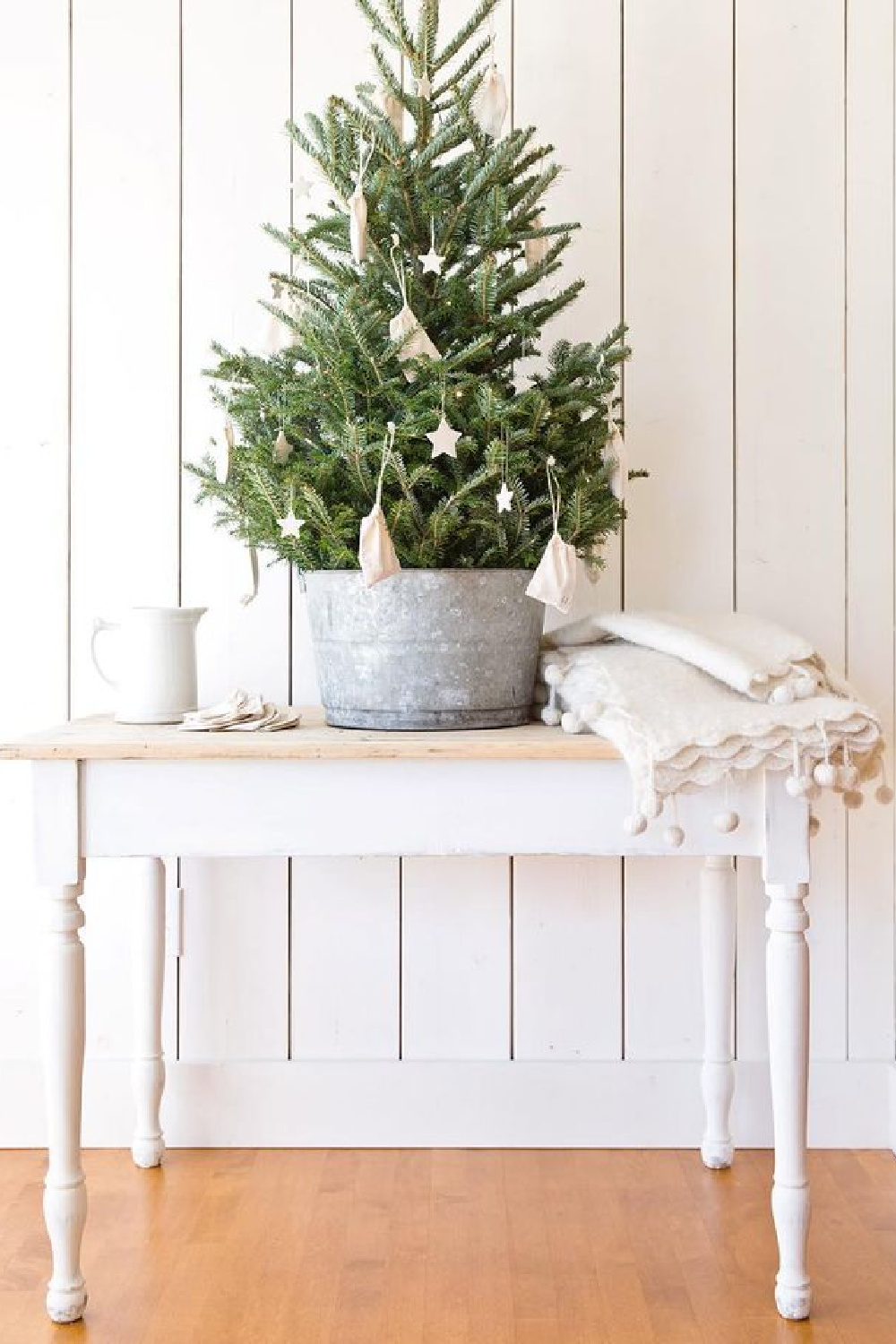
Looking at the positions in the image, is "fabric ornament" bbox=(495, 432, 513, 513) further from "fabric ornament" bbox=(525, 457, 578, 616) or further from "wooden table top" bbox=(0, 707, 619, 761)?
"wooden table top" bbox=(0, 707, 619, 761)

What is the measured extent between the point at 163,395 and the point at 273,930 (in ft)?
2.68

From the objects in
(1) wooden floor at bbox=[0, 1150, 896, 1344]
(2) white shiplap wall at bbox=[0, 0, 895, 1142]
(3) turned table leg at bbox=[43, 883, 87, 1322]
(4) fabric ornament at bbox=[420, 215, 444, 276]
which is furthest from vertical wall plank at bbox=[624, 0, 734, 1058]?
(3) turned table leg at bbox=[43, 883, 87, 1322]

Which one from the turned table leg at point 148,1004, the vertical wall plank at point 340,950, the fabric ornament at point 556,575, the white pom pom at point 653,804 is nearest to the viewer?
the white pom pom at point 653,804

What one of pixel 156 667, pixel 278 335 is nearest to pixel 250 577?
pixel 156 667

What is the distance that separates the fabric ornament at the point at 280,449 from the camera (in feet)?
5.09

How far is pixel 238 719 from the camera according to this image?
60.6 inches

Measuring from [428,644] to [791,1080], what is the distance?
0.62 m

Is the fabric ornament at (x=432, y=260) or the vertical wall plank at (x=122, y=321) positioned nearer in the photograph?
the fabric ornament at (x=432, y=260)

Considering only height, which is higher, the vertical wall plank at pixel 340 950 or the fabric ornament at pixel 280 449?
the fabric ornament at pixel 280 449

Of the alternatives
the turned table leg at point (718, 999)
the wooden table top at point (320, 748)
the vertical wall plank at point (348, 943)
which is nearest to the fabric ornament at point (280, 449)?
the wooden table top at point (320, 748)

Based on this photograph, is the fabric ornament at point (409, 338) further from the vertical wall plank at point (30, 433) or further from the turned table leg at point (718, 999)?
the turned table leg at point (718, 999)

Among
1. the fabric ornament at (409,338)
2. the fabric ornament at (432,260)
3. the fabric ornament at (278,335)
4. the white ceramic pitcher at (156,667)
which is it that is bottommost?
the white ceramic pitcher at (156,667)

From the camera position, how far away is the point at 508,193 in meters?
1.58

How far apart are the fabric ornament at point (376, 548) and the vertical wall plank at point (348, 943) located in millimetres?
682
